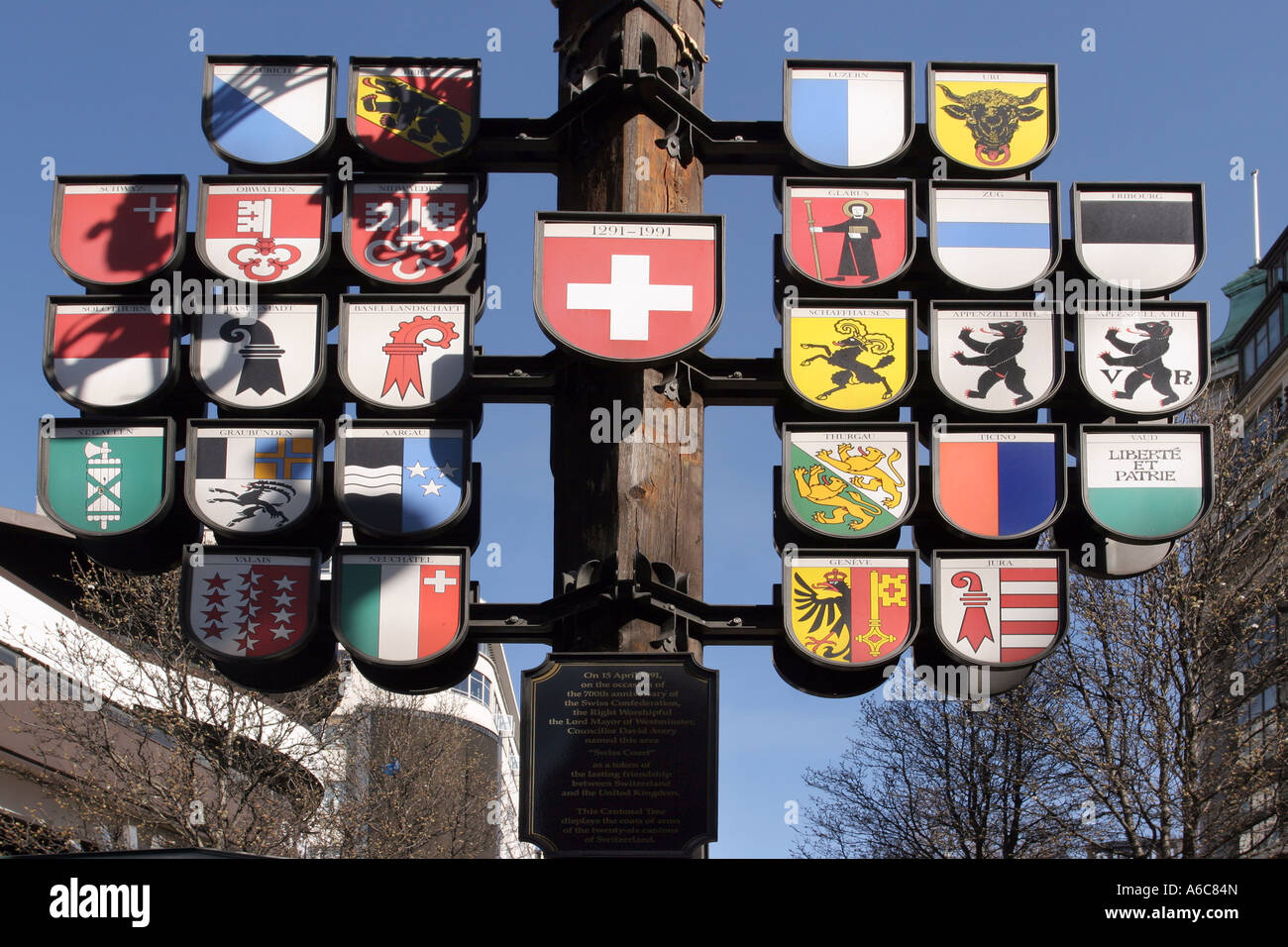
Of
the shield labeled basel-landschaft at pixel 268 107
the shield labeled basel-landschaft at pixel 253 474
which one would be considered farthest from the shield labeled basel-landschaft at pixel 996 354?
the shield labeled basel-landschaft at pixel 268 107

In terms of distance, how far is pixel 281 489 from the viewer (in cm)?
884

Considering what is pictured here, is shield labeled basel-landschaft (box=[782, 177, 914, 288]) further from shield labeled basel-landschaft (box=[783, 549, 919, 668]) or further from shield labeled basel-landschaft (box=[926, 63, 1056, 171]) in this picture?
shield labeled basel-landschaft (box=[783, 549, 919, 668])

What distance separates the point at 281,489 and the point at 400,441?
0.71 metres

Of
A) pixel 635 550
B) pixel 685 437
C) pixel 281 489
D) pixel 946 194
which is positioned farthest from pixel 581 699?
pixel 946 194

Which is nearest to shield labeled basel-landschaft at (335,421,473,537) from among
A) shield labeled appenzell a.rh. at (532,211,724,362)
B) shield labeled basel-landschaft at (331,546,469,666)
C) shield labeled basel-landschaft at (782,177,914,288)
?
shield labeled basel-landschaft at (331,546,469,666)

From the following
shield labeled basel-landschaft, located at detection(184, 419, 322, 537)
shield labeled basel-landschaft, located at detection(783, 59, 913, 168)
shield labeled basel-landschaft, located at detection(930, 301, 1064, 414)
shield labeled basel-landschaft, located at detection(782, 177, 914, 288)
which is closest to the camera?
shield labeled basel-landschaft, located at detection(184, 419, 322, 537)

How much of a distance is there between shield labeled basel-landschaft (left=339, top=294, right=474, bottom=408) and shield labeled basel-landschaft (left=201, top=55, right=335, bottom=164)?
48.5 inches

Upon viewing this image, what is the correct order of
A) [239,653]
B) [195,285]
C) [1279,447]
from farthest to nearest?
[1279,447]
[195,285]
[239,653]

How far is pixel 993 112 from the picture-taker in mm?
9773

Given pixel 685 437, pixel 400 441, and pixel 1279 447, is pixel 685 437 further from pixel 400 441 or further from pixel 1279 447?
pixel 1279 447

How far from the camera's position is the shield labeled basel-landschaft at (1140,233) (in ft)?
31.0

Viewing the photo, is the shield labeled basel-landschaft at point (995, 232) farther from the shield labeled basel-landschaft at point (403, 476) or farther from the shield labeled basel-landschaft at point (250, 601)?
the shield labeled basel-landschaft at point (250, 601)

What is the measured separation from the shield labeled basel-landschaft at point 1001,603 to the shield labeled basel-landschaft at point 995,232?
5.66 ft

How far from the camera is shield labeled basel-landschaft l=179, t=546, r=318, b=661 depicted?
8602mm
